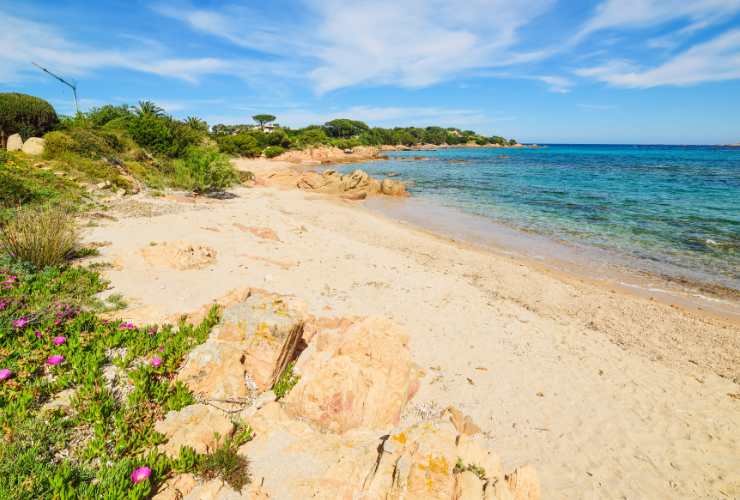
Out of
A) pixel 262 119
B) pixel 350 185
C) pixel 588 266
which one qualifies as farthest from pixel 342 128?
pixel 588 266

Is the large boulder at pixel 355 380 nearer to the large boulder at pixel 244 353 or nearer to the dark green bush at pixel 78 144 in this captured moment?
the large boulder at pixel 244 353

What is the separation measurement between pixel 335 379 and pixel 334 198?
24.8 m

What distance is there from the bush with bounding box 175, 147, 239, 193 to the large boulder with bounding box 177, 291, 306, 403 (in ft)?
58.9

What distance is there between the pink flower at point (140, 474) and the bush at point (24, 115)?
27.7m

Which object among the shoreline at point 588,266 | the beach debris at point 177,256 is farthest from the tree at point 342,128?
the beach debris at point 177,256

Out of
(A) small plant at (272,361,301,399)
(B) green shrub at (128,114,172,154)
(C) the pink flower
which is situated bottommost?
(A) small plant at (272,361,301,399)

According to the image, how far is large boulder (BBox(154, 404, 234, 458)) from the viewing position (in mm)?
3496

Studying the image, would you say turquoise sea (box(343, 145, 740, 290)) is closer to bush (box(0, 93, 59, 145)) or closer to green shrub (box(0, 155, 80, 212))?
green shrub (box(0, 155, 80, 212))

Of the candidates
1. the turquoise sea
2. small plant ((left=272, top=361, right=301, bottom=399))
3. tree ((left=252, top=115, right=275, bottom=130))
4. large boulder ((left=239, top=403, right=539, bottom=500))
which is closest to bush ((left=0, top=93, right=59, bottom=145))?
small plant ((left=272, top=361, right=301, bottom=399))

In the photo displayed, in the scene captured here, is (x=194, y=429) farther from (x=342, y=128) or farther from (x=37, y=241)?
(x=342, y=128)

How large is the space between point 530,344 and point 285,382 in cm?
516

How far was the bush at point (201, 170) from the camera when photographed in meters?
20.3

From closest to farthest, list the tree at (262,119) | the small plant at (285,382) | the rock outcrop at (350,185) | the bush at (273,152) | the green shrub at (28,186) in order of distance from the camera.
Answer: the small plant at (285,382) → the green shrub at (28,186) → the rock outcrop at (350,185) → the bush at (273,152) → the tree at (262,119)

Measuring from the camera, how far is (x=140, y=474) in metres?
3.00
